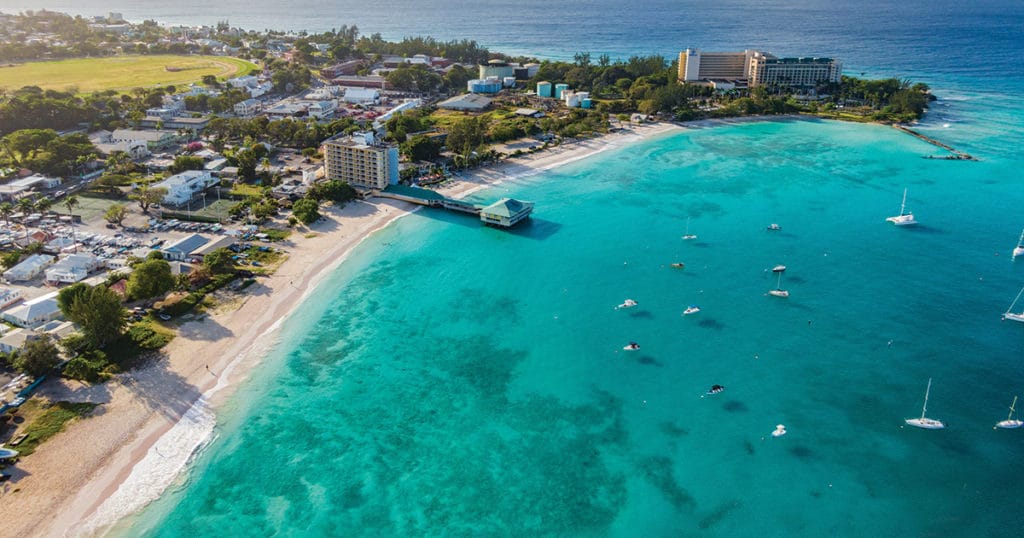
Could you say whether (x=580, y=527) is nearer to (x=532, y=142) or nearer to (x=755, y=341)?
(x=755, y=341)

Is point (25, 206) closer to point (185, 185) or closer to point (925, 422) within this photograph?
point (185, 185)

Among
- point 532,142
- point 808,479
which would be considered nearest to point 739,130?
point 532,142

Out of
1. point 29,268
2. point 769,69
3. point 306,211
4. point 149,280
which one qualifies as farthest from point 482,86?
point 149,280

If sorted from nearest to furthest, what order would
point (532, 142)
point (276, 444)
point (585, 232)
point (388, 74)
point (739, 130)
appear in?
point (276, 444) < point (585, 232) < point (532, 142) < point (739, 130) < point (388, 74)

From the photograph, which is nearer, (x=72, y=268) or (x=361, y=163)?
(x=72, y=268)

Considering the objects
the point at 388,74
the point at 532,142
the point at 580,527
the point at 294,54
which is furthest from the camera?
the point at 294,54

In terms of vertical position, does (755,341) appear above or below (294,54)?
below

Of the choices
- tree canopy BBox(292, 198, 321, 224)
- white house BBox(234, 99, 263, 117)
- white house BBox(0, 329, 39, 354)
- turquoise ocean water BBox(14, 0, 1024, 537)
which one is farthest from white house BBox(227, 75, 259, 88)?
white house BBox(0, 329, 39, 354)
